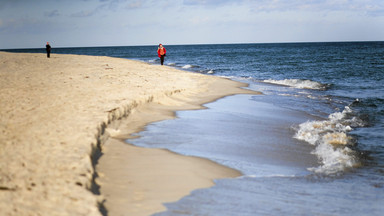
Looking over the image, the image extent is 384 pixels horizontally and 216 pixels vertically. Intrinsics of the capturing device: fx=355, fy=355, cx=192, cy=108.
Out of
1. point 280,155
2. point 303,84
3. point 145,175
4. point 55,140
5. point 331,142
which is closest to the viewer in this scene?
point 145,175

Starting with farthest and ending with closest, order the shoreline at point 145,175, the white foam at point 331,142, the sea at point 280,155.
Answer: the white foam at point 331,142
the sea at point 280,155
the shoreline at point 145,175

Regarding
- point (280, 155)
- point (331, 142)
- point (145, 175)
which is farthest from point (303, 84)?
point (145, 175)

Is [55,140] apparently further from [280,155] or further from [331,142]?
[331,142]

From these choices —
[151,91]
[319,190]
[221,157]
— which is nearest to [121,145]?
[221,157]

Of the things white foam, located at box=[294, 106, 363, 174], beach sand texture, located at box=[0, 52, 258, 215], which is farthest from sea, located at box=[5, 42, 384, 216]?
beach sand texture, located at box=[0, 52, 258, 215]

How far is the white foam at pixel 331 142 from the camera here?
6.31m

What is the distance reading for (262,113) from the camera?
10.9 metres

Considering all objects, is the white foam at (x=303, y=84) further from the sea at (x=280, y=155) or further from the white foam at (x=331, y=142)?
the white foam at (x=331, y=142)

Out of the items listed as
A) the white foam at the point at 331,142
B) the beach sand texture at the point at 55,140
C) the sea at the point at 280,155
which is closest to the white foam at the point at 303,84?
the sea at the point at 280,155

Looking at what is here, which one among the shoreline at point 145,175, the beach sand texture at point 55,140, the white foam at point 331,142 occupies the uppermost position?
the beach sand texture at point 55,140

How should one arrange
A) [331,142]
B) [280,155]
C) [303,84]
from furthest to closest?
1. [303,84]
2. [331,142]
3. [280,155]

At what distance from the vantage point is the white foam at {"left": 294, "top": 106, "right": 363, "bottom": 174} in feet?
20.7

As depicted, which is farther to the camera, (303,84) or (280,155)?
(303,84)

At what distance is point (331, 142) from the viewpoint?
7812 millimetres
